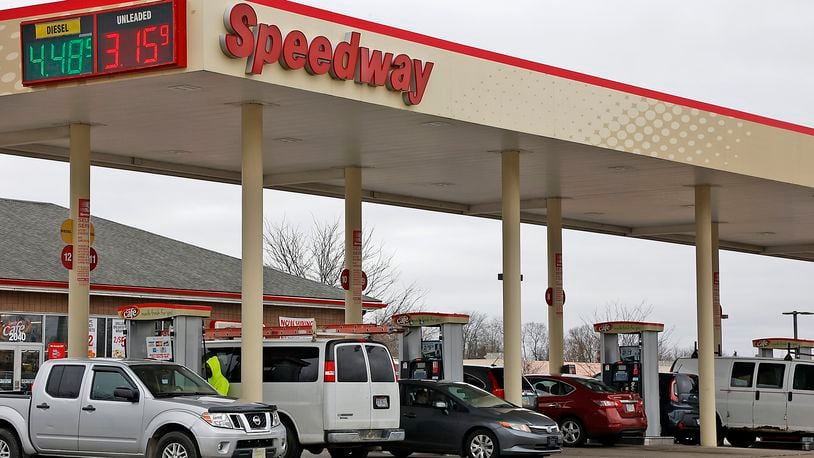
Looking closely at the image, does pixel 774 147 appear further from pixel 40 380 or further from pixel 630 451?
pixel 40 380

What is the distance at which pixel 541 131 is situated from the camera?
23438 mm

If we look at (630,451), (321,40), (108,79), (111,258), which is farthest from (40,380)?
(111,258)

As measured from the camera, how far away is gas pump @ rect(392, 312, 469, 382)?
25.1m

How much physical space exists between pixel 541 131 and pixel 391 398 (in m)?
5.47

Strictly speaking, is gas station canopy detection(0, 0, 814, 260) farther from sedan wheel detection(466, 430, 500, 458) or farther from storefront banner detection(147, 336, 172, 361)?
sedan wheel detection(466, 430, 500, 458)

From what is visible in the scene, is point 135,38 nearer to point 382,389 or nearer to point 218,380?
point 218,380

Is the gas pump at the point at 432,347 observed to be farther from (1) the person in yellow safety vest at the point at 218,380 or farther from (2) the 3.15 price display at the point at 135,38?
(2) the 3.15 price display at the point at 135,38

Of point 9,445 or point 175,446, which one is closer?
point 175,446

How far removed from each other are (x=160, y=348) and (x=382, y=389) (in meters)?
3.41

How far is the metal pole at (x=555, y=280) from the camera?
33.1 metres

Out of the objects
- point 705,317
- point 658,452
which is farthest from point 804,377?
point 658,452

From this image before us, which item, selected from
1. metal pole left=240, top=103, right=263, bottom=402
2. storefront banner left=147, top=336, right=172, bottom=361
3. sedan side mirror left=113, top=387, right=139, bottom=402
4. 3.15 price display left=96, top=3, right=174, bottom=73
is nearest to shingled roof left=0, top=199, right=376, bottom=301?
storefront banner left=147, top=336, right=172, bottom=361

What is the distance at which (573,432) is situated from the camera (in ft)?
89.1

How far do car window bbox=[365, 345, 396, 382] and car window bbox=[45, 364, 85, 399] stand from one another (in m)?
4.30
